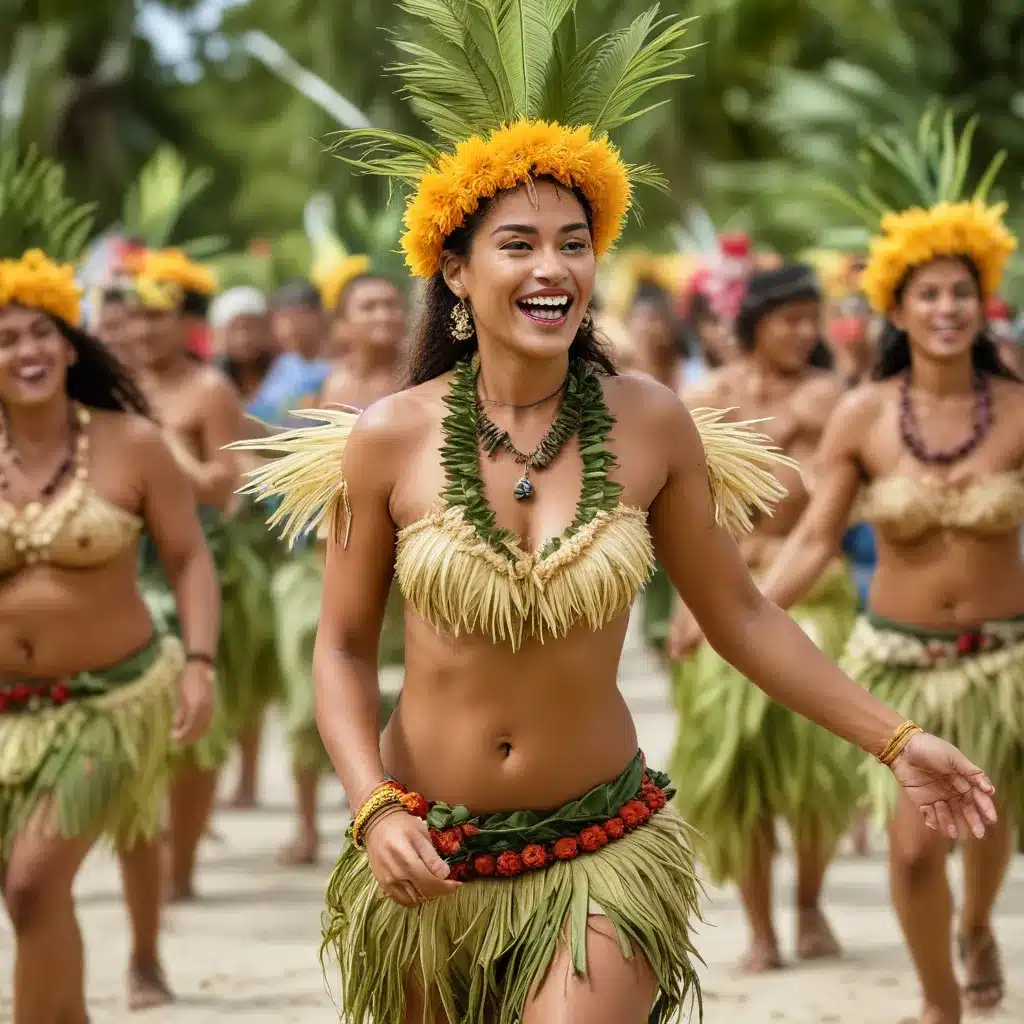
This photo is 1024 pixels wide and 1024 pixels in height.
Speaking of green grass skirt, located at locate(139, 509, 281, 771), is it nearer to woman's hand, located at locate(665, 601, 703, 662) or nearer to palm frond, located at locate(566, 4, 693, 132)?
woman's hand, located at locate(665, 601, 703, 662)

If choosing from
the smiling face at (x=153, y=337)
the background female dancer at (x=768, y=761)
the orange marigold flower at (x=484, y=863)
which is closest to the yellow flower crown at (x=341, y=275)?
the smiling face at (x=153, y=337)

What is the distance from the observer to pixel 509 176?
3.58 meters

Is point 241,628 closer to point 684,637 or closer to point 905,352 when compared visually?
point 684,637

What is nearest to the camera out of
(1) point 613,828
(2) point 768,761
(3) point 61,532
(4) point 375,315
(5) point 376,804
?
(5) point 376,804

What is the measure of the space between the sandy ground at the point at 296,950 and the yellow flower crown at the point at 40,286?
1788 mm

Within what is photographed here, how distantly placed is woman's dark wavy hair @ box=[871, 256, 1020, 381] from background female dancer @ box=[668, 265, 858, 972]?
611 mm

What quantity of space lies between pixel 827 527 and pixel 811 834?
1496 millimetres

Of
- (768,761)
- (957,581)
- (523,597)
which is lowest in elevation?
(768,761)

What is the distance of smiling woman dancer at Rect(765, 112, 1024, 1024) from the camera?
18.1ft

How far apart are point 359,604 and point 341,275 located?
5549mm

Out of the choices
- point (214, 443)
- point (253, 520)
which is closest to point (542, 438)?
point (214, 443)

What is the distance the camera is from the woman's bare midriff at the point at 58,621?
16.9 feet

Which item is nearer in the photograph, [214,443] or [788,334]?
[788,334]

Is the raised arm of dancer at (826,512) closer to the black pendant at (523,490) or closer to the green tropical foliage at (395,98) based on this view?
the black pendant at (523,490)
